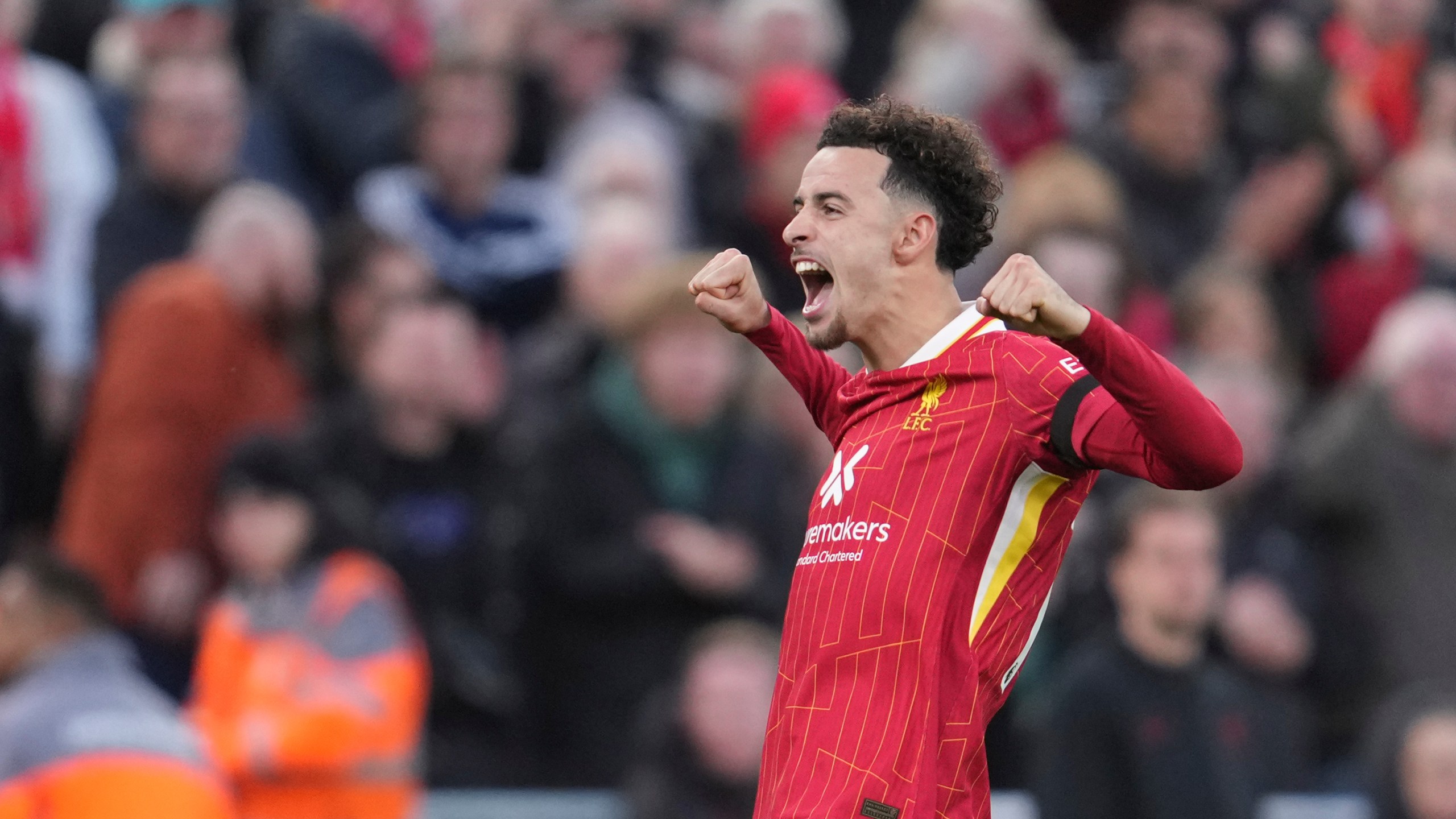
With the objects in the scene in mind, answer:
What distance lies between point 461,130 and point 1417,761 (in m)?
4.14

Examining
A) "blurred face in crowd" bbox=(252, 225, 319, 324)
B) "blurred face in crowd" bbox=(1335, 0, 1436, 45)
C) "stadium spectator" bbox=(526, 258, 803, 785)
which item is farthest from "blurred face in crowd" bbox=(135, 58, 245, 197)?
"blurred face in crowd" bbox=(1335, 0, 1436, 45)

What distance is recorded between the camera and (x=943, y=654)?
11.6 ft

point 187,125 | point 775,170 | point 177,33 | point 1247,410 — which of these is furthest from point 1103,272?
point 177,33

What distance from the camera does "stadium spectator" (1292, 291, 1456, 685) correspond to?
7582 mm

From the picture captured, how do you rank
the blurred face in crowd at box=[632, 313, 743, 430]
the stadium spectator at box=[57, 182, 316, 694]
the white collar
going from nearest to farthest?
1. the white collar
2. the blurred face in crowd at box=[632, 313, 743, 430]
3. the stadium spectator at box=[57, 182, 316, 694]

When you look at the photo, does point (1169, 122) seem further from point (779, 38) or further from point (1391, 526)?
point (1391, 526)

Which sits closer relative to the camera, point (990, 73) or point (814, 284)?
point (814, 284)

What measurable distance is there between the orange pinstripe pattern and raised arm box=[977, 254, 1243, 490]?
0.28 meters

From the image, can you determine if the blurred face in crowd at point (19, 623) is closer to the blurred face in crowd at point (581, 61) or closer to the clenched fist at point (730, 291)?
the clenched fist at point (730, 291)

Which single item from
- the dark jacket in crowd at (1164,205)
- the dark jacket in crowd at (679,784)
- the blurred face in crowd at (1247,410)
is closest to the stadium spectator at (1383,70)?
the dark jacket in crowd at (1164,205)

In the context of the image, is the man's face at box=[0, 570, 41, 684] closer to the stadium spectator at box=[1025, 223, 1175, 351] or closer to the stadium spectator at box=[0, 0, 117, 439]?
the stadium spectator at box=[0, 0, 117, 439]

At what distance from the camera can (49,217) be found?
26.2ft

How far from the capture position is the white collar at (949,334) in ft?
12.0

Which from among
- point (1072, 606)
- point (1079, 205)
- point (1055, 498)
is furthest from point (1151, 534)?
point (1055, 498)
